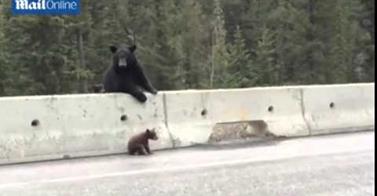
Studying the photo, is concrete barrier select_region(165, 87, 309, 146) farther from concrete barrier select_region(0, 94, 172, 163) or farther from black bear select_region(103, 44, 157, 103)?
black bear select_region(103, 44, 157, 103)

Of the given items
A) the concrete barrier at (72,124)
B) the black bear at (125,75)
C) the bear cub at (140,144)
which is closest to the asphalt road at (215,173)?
the bear cub at (140,144)

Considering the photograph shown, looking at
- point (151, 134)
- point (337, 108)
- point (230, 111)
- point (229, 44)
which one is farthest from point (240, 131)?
point (229, 44)

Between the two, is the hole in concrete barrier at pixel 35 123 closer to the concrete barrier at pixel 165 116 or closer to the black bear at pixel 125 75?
the concrete barrier at pixel 165 116

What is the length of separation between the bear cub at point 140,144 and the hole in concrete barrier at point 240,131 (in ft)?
4.33

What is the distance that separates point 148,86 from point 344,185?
446cm

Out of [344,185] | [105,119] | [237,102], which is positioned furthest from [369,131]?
[344,185]

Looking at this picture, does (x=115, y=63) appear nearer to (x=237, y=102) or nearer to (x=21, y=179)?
(x=237, y=102)

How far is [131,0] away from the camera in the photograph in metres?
51.2

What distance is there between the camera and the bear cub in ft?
34.3

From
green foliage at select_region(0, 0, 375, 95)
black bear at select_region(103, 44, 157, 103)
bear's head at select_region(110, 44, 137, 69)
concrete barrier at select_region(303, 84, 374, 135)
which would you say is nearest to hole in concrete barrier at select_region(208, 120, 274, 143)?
concrete barrier at select_region(303, 84, 374, 135)

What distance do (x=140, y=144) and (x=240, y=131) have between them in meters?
2.09

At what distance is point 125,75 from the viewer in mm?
11453

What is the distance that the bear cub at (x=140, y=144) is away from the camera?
10.5m

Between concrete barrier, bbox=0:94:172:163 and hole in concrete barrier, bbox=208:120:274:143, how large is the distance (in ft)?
3.02
